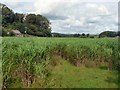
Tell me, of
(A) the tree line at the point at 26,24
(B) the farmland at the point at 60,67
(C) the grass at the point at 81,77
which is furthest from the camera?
(A) the tree line at the point at 26,24

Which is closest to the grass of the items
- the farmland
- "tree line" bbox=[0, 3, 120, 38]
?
the farmland

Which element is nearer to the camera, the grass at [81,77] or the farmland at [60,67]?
the farmland at [60,67]

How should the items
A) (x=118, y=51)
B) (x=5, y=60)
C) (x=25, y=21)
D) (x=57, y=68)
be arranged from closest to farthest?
1. (x=5, y=60)
2. (x=57, y=68)
3. (x=118, y=51)
4. (x=25, y=21)

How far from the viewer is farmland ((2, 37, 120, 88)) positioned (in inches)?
307

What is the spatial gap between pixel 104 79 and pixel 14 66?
327 centimetres

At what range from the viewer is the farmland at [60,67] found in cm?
780

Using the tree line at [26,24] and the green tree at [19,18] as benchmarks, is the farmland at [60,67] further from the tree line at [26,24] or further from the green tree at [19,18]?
the green tree at [19,18]

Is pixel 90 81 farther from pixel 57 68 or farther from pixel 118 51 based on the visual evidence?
pixel 118 51

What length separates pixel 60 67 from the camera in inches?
404

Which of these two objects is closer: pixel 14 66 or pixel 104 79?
pixel 14 66

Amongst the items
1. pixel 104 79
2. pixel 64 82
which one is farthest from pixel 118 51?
pixel 64 82

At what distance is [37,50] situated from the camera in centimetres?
858

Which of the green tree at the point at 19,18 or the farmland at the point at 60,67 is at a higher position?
the green tree at the point at 19,18

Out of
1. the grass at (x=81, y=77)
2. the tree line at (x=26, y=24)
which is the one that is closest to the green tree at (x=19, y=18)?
the tree line at (x=26, y=24)
